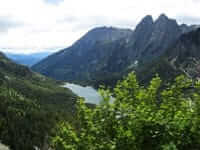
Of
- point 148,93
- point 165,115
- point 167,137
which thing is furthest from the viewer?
point 148,93

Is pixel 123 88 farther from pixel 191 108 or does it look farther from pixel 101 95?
pixel 191 108

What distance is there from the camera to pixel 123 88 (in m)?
18.7

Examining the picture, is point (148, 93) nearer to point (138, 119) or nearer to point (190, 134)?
point (138, 119)

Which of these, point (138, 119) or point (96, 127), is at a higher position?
point (138, 119)

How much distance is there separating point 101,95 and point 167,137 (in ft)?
15.8

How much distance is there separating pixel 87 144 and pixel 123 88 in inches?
167

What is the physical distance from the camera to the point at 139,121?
52.8 feet

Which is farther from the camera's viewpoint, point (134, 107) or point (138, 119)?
point (134, 107)

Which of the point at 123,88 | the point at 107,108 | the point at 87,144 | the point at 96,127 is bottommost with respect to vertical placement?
the point at 87,144

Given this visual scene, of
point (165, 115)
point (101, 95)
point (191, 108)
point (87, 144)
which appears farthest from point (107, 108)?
point (191, 108)

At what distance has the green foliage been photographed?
15.7 metres

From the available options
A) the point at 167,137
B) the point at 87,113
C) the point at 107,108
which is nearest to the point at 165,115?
the point at 167,137

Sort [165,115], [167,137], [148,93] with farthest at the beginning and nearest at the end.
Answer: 1. [148,93]
2. [165,115]
3. [167,137]

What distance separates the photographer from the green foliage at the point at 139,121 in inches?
619
